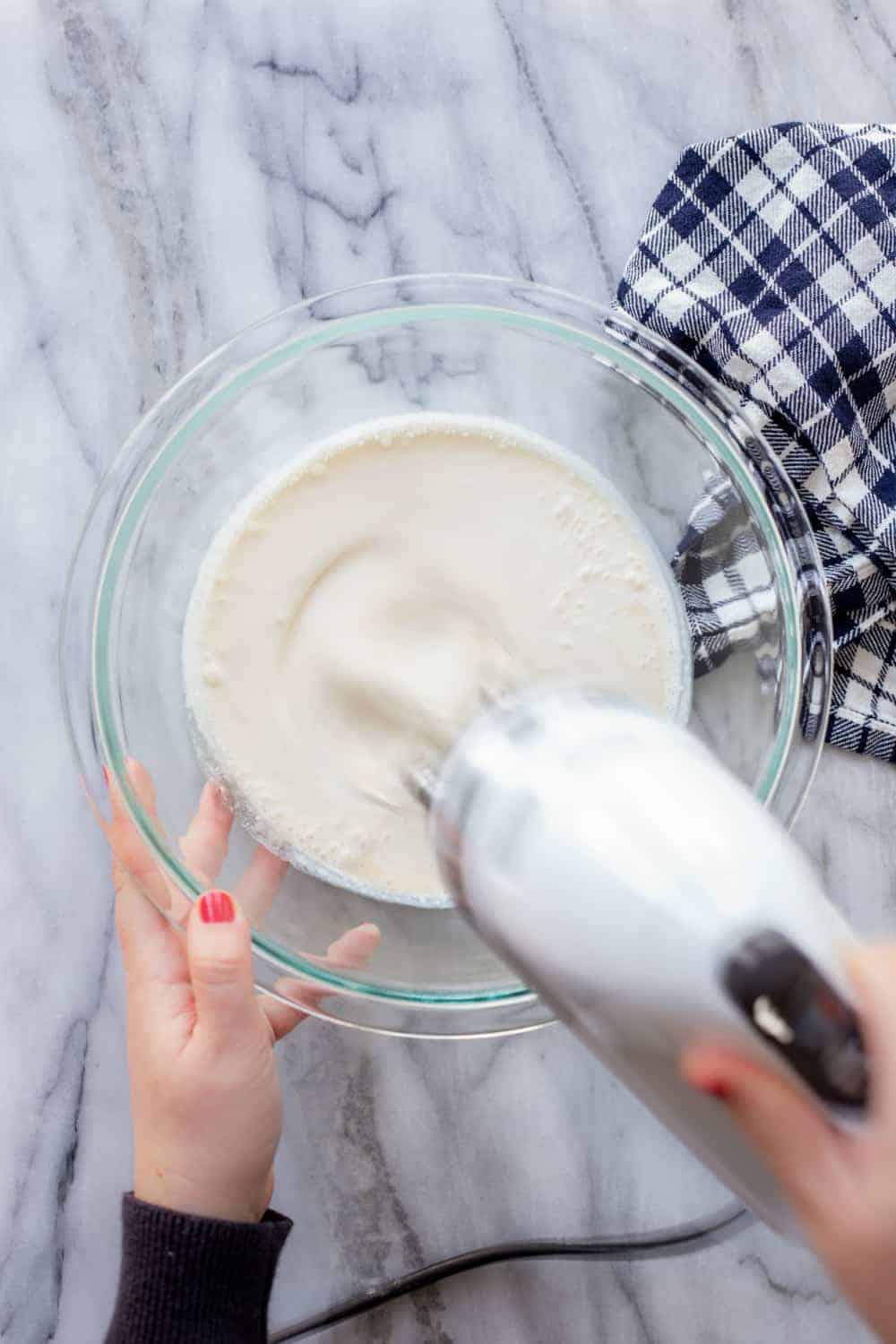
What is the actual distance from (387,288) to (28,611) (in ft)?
0.99

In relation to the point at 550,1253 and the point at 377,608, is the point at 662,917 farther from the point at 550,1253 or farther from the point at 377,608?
the point at 550,1253

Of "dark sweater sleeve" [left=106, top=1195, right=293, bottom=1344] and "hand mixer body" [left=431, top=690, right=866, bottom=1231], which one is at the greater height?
"hand mixer body" [left=431, top=690, right=866, bottom=1231]

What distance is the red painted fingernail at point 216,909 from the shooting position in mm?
611

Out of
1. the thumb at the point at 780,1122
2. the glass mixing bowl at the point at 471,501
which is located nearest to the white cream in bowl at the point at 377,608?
the glass mixing bowl at the point at 471,501

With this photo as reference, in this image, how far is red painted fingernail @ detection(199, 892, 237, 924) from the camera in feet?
2.00

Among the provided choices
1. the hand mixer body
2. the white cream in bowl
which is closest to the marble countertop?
the white cream in bowl

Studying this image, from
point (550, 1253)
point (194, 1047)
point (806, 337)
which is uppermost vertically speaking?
point (806, 337)

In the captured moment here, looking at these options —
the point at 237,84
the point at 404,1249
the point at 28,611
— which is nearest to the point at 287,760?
the point at 28,611

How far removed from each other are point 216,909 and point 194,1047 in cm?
9

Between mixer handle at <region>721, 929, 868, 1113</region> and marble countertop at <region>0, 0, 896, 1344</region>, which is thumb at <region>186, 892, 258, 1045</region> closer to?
marble countertop at <region>0, 0, 896, 1344</region>

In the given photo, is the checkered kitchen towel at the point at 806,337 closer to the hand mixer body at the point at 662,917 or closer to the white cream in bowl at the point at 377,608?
the white cream in bowl at the point at 377,608

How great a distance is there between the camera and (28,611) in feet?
2.39

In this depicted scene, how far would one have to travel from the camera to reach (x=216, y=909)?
614 millimetres

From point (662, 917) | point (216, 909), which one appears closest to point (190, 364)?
point (216, 909)
